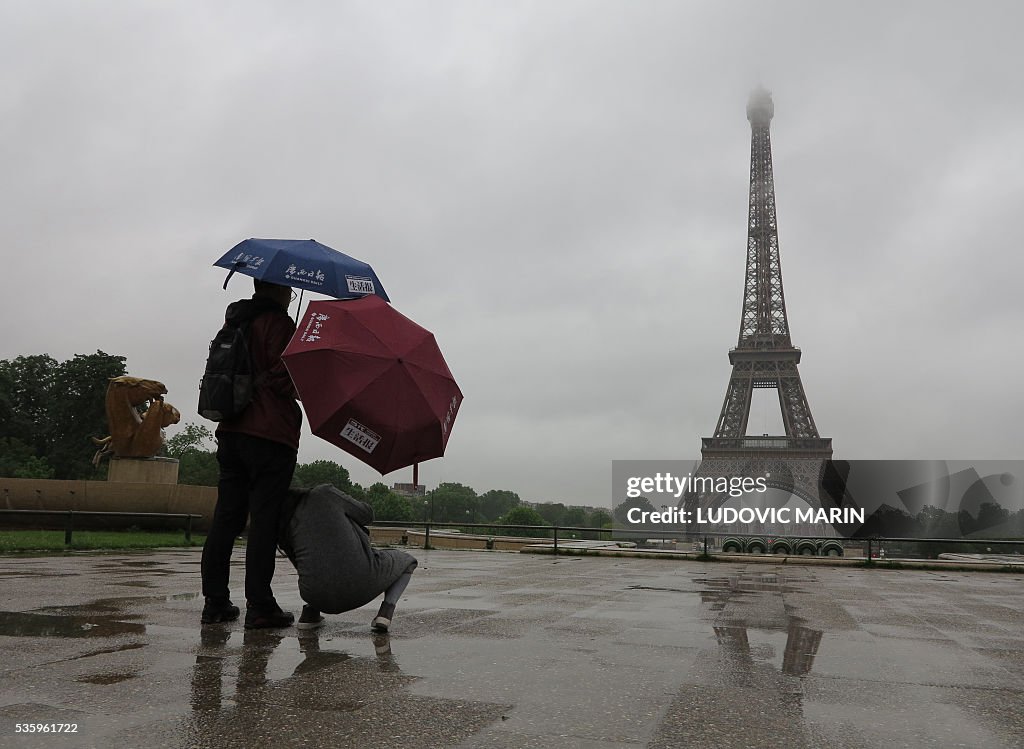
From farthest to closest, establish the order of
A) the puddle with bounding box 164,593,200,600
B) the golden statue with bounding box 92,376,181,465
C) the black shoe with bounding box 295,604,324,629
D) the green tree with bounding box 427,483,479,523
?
the green tree with bounding box 427,483,479,523
the golden statue with bounding box 92,376,181,465
the puddle with bounding box 164,593,200,600
the black shoe with bounding box 295,604,324,629

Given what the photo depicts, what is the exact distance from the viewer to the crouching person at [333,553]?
14.0 ft

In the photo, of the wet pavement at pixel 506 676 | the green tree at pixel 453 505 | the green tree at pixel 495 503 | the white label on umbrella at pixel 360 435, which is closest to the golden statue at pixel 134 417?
the wet pavement at pixel 506 676

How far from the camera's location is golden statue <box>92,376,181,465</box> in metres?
21.2

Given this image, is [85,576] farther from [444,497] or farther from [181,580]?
[444,497]

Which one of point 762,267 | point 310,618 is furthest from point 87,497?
point 762,267

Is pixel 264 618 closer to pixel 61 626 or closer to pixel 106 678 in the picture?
pixel 61 626

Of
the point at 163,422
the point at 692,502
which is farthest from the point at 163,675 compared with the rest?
the point at 692,502

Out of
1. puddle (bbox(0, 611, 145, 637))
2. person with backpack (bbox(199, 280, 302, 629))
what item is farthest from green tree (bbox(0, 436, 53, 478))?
person with backpack (bbox(199, 280, 302, 629))

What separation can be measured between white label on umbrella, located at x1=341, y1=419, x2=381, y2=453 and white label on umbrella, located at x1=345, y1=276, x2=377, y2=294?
89 cm

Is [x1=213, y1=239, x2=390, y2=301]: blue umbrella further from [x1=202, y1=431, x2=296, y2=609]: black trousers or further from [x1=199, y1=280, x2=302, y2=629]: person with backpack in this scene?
[x1=202, y1=431, x2=296, y2=609]: black trousers

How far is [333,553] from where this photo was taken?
4273 mm

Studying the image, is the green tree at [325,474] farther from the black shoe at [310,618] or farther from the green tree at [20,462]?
the black shoe at [310,618]

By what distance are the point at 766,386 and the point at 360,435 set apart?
6717 centimetres

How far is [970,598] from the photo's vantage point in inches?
342
